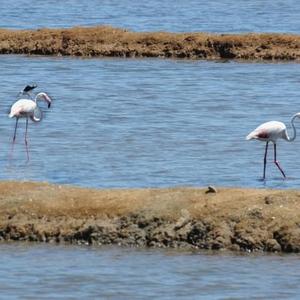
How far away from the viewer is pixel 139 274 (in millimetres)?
12711

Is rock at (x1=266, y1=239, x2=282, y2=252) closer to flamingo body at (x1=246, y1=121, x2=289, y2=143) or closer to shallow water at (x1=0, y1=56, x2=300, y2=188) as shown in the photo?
shallow water at (x1=0, y1=56, x2=300, y2=188)

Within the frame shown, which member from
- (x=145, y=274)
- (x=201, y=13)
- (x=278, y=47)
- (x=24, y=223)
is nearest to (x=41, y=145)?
(x=24, y=223)

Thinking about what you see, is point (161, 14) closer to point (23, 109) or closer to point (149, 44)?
point (149, 44)

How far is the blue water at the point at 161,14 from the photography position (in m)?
46.0

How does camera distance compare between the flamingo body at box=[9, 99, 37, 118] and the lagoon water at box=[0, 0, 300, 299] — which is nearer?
the lagoon water at box=[0, 0, 300, 299]

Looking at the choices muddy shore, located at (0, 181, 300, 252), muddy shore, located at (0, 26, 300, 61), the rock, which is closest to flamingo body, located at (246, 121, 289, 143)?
muddy shore, located at (0, 181, 300, 252)

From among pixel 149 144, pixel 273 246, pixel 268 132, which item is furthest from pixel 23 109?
pixel 273 246

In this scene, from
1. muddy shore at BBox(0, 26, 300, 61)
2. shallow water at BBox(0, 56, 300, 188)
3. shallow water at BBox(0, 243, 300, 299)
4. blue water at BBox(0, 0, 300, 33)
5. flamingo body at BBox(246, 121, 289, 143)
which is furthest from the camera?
blue water at BBox(0, 0, 300, 33)

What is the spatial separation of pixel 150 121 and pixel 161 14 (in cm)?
2778

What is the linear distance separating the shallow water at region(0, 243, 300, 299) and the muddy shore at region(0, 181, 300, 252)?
8.0 inches

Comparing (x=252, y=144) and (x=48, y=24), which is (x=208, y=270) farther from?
(x=48, y=24)

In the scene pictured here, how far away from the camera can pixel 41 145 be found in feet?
72.0

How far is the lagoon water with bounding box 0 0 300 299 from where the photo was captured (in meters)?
12.5

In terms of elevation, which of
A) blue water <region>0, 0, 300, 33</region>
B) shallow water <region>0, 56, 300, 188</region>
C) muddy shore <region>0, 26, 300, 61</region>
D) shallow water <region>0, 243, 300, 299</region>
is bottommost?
shallow water <region>0, 243, 300, 299</region>
